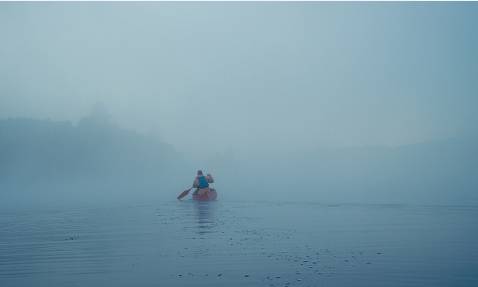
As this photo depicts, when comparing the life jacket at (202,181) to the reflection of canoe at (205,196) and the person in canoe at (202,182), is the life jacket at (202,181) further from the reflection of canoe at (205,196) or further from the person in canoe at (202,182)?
the reflection of canoe at (205,196)

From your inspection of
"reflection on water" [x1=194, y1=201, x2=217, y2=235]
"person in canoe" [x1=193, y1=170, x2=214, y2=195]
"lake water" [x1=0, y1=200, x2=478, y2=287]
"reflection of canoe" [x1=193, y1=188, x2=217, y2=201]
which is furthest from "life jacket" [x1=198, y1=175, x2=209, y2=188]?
"lake water" [x1=0, y1=200, x2=478, y2=287]

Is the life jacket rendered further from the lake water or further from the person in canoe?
the lake water

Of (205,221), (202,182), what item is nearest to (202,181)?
(202,182)

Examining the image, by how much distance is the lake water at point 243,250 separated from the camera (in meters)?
13.2

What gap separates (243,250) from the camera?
17.5 m

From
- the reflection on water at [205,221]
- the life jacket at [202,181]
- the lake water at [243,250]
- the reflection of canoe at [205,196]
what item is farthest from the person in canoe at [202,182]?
the lake water at [243,250]

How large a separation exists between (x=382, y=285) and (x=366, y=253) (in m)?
4.59

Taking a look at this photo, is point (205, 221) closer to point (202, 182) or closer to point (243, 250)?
point (243, 250)

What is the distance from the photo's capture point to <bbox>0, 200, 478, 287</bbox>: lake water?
13.2 metres

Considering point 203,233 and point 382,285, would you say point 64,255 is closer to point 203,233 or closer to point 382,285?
point 203,233

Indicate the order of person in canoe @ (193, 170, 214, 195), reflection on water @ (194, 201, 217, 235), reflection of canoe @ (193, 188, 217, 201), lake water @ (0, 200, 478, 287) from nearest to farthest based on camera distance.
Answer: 1. lake water @ (0, 200, 478, 287)
2. reflection on water @ (194, 201, 217, 235)
3. person in canoe @ (193, 170, 214, 195)
4. reflection of canoe @ (193, 188, 217, 201)

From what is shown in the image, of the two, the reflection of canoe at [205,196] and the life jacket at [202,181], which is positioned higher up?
the life jacket at [202,181]

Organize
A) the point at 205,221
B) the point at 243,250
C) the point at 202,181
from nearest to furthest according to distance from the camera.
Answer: the point at 243,250 < the point at 205,221 < the point at 202,181

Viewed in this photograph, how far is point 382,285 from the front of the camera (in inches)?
484
